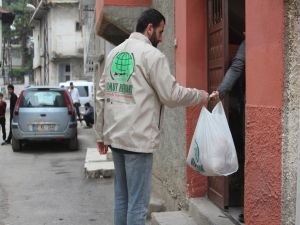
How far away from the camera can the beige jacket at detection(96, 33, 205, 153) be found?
151 inches

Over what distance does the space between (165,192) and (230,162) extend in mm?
2847

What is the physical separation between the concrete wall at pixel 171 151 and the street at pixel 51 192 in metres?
0.82

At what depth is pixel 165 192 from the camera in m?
6.86

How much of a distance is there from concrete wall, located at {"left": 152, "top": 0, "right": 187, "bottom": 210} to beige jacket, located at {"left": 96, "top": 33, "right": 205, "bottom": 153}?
192 cm

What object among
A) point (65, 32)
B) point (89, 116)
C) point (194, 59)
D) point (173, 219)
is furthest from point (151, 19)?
point (65, 32)

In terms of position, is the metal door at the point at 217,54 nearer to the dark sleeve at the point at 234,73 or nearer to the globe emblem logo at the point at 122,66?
the dark sleeve at the point at 234,73

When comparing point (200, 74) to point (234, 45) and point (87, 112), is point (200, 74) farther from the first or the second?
point (87, 112)

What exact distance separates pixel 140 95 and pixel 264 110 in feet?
2.88

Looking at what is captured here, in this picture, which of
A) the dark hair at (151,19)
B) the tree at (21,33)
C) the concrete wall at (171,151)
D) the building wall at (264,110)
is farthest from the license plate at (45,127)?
the tree at (21,33)

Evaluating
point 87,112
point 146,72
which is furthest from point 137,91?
point 87,112

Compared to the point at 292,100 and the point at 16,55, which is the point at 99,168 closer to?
the point at 292,100

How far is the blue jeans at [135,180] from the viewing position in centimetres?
397

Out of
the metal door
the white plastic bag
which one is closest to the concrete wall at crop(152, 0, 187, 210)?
the metal door

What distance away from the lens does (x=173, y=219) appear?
5.33 metres
